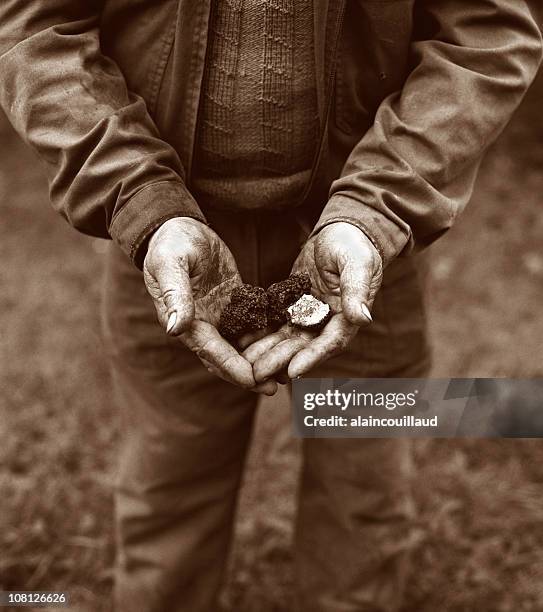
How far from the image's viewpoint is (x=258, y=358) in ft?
5.29

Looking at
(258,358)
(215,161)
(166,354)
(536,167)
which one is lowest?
(536,167)

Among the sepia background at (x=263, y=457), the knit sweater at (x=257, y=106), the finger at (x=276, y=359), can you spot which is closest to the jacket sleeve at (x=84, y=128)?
the knit sweater at (x=257, y=106)

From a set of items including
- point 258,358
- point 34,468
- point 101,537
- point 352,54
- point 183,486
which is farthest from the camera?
point 34,468

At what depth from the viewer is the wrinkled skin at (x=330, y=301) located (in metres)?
1.52

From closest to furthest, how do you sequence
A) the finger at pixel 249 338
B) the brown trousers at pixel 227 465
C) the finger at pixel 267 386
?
1. the finger at pixel 267 386
2. the finger at pixel 249 338
3. the brown trousers at pixel 227 465

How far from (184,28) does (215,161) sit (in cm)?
30

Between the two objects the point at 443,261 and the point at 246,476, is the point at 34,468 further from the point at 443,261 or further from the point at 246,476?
the point at 443,261

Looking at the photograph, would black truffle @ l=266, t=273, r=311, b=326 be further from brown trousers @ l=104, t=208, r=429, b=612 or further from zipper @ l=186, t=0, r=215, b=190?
zipper @ l=186, t=0, r=215, b=190

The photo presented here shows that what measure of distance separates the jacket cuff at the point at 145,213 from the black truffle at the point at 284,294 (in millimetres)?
252

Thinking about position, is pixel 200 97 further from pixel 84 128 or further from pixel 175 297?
pixel 175 297

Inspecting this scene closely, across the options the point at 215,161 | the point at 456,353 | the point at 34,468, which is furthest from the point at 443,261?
the point at 215,161

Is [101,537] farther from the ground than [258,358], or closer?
closer

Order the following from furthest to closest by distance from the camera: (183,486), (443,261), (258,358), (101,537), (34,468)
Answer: (443,261) < (34,468) < (101,537) < (183,486) < (258,358)

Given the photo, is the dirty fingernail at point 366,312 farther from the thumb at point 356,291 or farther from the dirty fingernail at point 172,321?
the dirty fingernail at point 172,321
